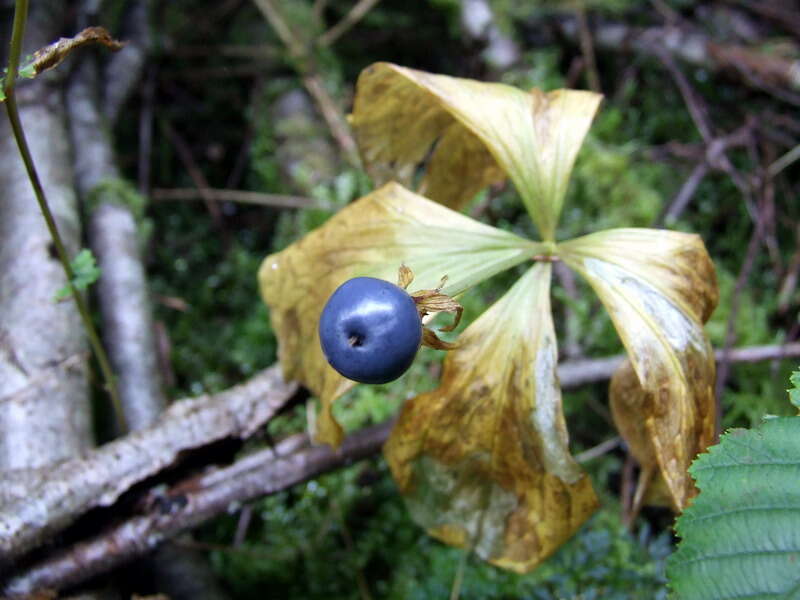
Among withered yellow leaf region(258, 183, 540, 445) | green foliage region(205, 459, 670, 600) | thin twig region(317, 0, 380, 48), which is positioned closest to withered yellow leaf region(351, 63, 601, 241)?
withered yellow leaf region(258, 183, 540, 445)

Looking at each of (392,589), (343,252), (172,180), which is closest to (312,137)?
(172,180)

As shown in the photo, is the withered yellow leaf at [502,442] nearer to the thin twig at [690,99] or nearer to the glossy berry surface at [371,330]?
the glossy berry surface at [371,330]

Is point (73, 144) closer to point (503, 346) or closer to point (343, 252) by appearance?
point (343, 252)

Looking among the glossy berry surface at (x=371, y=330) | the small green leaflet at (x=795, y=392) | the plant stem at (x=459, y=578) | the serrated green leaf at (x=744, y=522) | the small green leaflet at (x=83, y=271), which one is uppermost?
the small green leaflet at (x=83, y=271)

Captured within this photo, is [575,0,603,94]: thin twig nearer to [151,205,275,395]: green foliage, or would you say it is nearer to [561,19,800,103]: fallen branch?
[561,19,800,103]: fallen branch

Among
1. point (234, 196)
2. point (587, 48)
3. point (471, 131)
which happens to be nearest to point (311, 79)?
point (234, 196)

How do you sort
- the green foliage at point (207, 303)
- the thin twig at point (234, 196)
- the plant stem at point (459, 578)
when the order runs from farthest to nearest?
the thin twig at point (234, 196)
the green foliage at point (207, 303)
the plant stem at point (459, 578)

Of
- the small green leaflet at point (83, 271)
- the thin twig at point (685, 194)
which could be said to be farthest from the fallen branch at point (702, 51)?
the small green leaflet at point (83, 271)

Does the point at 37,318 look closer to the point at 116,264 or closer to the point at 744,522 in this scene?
the point at 116,264
